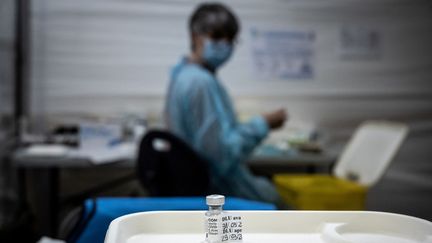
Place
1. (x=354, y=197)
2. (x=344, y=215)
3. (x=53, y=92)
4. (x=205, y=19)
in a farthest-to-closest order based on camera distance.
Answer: (x=53, y=92)
(x=205, y=19)
(x=354, y=197)
(x=344, y=215)

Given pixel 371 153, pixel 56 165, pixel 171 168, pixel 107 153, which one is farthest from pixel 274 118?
pixel 56 165

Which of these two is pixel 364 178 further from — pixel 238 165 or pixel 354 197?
pixel 238 165

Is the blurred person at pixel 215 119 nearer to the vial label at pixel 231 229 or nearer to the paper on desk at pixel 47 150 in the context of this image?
the paper on desk at pixel 47 150

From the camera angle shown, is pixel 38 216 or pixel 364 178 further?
pixel 38 216

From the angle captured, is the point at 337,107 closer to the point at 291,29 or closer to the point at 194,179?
the point at 291,29

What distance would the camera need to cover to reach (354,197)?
1.71 meters

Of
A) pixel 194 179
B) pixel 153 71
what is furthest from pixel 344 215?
pixel 153 71

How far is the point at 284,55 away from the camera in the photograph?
8.90 ft

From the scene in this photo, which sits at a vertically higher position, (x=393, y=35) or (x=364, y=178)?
(x=393, y=35)

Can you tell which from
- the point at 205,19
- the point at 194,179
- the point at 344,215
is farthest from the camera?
the point at 205,19

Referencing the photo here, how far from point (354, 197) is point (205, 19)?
0.92 meters

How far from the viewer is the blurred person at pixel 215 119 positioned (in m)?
1.67

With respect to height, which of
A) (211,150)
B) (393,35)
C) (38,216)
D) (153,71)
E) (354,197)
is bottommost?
(38,216)

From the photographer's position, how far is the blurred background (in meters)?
2.59
